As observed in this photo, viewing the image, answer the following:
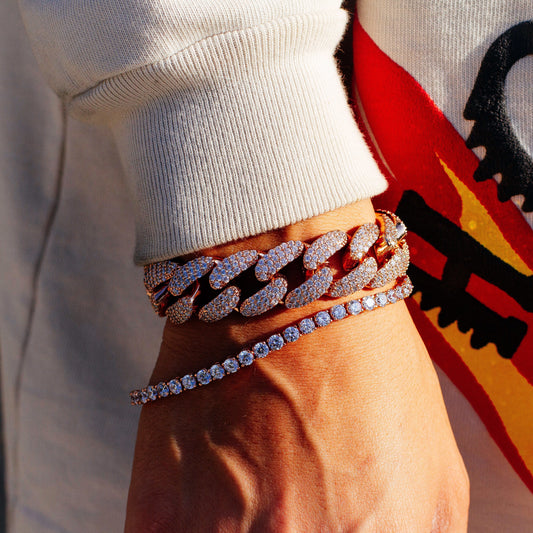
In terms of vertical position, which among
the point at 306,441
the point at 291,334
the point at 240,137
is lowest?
the point at 306,441

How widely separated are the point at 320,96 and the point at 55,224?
67 centimetres

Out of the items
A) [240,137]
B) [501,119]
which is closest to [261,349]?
[240,137]

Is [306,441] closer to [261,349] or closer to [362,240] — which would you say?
[261,349]

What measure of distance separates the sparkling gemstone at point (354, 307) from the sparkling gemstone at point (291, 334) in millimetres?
61

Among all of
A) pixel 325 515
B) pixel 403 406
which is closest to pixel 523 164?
pixel 403 406

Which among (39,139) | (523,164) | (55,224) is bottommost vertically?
(523,164)

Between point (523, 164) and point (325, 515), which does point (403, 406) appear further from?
point (523, 164)

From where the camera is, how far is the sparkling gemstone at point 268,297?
0.56 meters

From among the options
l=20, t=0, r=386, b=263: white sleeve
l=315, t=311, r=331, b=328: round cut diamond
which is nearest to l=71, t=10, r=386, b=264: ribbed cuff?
l=20, t=0, r=386, b=263: white sleeve

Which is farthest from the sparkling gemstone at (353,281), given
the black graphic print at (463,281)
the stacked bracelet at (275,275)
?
the black graphic print at (463,281)

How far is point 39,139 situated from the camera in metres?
1.02

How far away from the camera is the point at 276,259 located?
55 centimetres

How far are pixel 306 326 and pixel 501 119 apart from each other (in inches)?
13.1

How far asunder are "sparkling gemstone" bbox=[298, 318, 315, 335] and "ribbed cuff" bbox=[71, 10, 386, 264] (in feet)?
0.34
